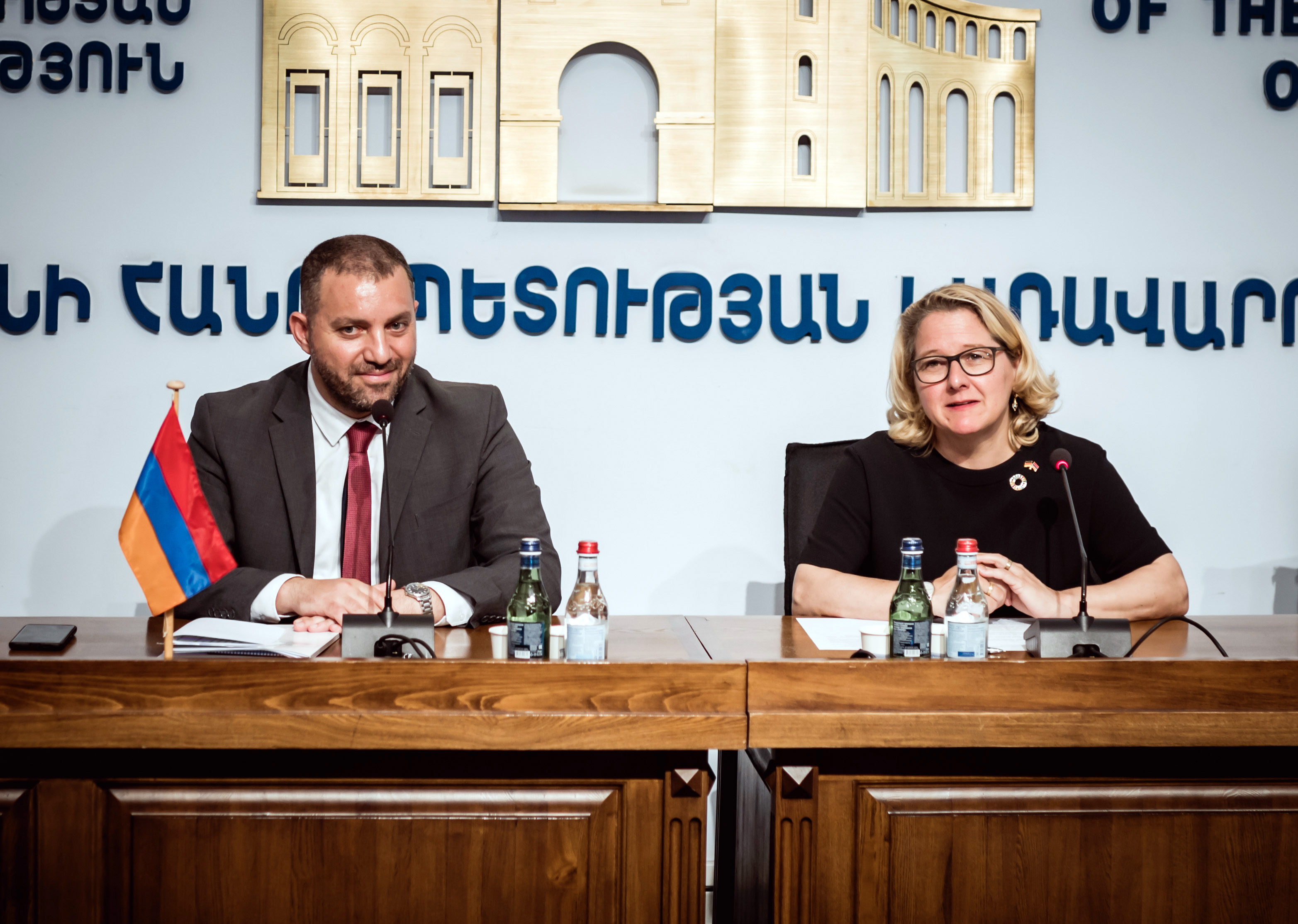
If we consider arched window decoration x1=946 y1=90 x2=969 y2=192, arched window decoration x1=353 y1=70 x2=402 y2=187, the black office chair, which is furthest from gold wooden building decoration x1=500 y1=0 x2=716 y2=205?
the black office chair

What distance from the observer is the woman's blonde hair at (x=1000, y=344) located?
6.96 ft

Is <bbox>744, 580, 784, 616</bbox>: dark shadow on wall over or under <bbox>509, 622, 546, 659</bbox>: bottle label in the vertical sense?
under

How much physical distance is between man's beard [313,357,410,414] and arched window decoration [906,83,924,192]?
5.52ft

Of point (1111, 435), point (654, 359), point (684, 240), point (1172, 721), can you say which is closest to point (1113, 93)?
point (1111, 435)

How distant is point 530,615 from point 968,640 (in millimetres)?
601

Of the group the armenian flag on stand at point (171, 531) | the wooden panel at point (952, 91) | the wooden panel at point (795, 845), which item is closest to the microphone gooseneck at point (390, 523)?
the armenian flag on stand at point (171, 531)

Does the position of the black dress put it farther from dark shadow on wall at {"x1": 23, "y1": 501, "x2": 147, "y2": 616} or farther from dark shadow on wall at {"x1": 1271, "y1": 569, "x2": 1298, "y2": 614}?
dark shadow on wall at {"x1": 23, "y1": 501, "x2": 147, "y2": 616}

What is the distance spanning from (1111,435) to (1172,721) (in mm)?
1908

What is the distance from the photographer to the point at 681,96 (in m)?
2.93

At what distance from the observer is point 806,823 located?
134 centimetres

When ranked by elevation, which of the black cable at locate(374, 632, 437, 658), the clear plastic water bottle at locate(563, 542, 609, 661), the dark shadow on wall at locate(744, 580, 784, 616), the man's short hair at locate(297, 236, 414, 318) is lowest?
the dark shadow on wall at locate(744, 580, 784, 616)

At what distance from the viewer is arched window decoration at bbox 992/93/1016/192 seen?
301cm

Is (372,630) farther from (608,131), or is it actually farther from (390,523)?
(608,131)

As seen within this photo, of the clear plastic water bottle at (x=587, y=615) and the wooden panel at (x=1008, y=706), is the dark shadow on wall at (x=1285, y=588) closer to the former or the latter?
the wooden panel at (x=1008, y=706)
